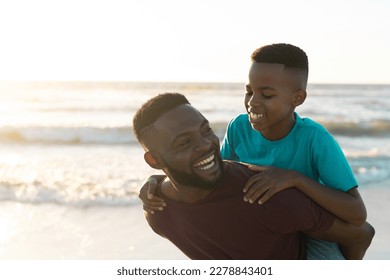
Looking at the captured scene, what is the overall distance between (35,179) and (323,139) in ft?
21.9

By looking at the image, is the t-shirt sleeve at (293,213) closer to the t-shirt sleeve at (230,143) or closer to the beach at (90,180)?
the t-shirt sleeve at (230,143)

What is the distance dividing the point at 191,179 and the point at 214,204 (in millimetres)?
128

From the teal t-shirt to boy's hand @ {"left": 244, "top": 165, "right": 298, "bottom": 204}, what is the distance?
25 cm

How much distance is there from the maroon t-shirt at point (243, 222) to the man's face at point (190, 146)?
68 mm

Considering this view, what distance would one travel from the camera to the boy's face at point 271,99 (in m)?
2.61

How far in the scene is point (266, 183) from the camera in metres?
1.92

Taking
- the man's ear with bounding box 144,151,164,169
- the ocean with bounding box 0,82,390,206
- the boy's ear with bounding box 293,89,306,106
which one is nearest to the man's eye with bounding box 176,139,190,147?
the man's ear with bounding box 144,151,164,169

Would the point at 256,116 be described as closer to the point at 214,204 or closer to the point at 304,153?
the point at 304,153

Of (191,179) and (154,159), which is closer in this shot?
(191,179)

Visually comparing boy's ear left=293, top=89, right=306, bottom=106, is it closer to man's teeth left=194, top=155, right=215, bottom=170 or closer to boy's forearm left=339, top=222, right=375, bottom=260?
boy's forearm left=339, top=222, right=375, bottom=260

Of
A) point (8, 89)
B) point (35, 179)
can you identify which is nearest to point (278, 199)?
point (35, 179)

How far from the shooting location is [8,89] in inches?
1115

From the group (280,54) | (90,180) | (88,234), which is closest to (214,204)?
(280,54)
